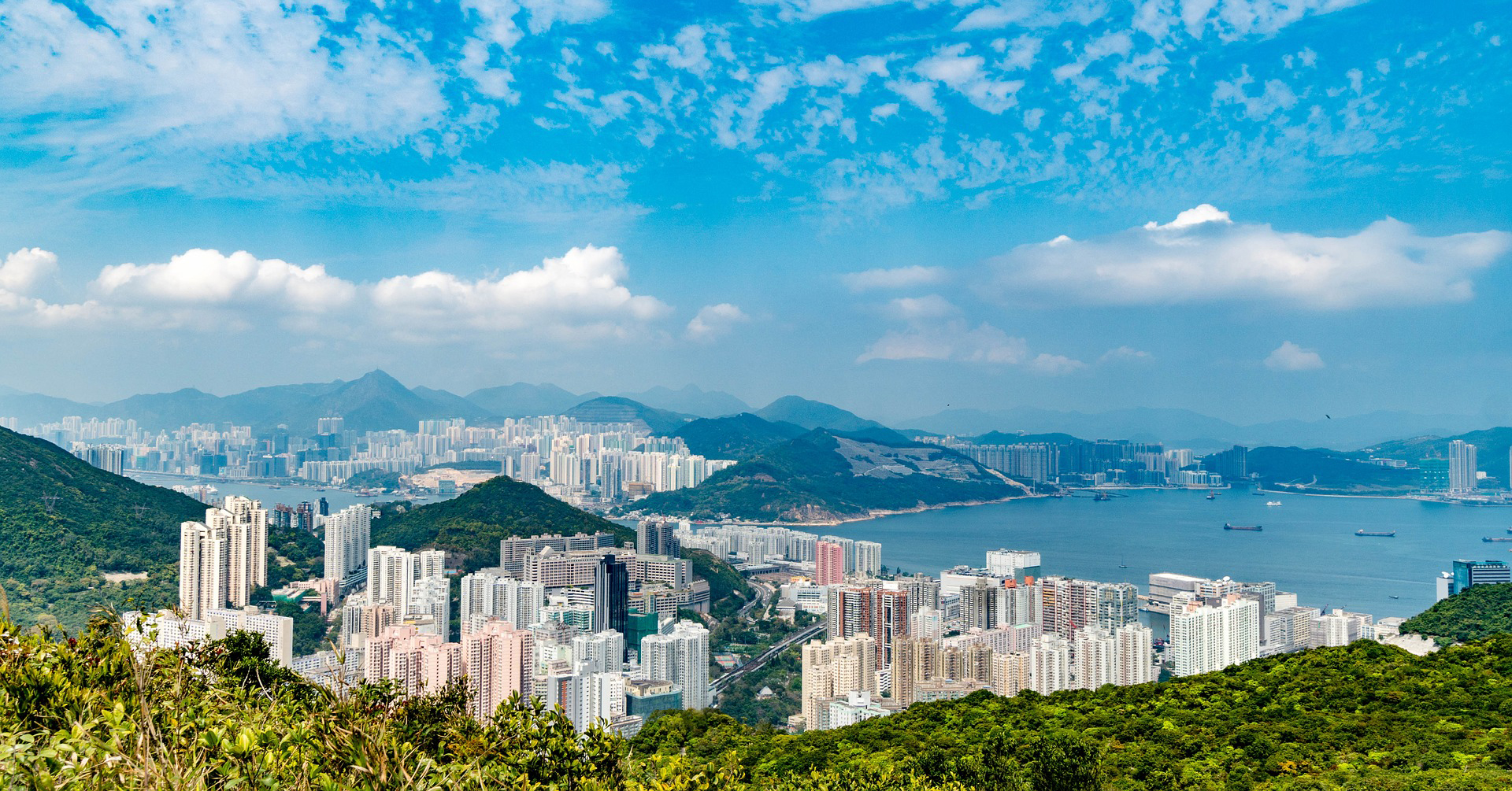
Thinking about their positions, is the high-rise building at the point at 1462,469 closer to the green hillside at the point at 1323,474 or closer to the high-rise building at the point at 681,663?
the green hillside at the point at 1323,474

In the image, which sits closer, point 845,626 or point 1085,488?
point 845,626

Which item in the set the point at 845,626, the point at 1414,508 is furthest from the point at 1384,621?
the point at 1414,508

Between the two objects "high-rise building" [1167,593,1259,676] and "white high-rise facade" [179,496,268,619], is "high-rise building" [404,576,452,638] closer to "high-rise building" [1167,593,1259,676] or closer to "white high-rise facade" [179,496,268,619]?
"white high-rise facade" [179,496,268,619]

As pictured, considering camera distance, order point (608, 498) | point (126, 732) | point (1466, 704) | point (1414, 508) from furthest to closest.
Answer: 1. point (608, 498)
2. point (1414, 508)
3. point (1466, 704)
4. point (126, 732)

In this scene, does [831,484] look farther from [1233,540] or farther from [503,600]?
[503,600]

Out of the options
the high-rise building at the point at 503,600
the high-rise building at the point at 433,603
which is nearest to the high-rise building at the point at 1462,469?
the high-rise building at the point at 503,600

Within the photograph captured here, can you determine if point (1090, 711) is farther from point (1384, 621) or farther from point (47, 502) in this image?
point (47, 502)

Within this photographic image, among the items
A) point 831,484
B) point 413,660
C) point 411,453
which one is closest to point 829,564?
point 413,660
